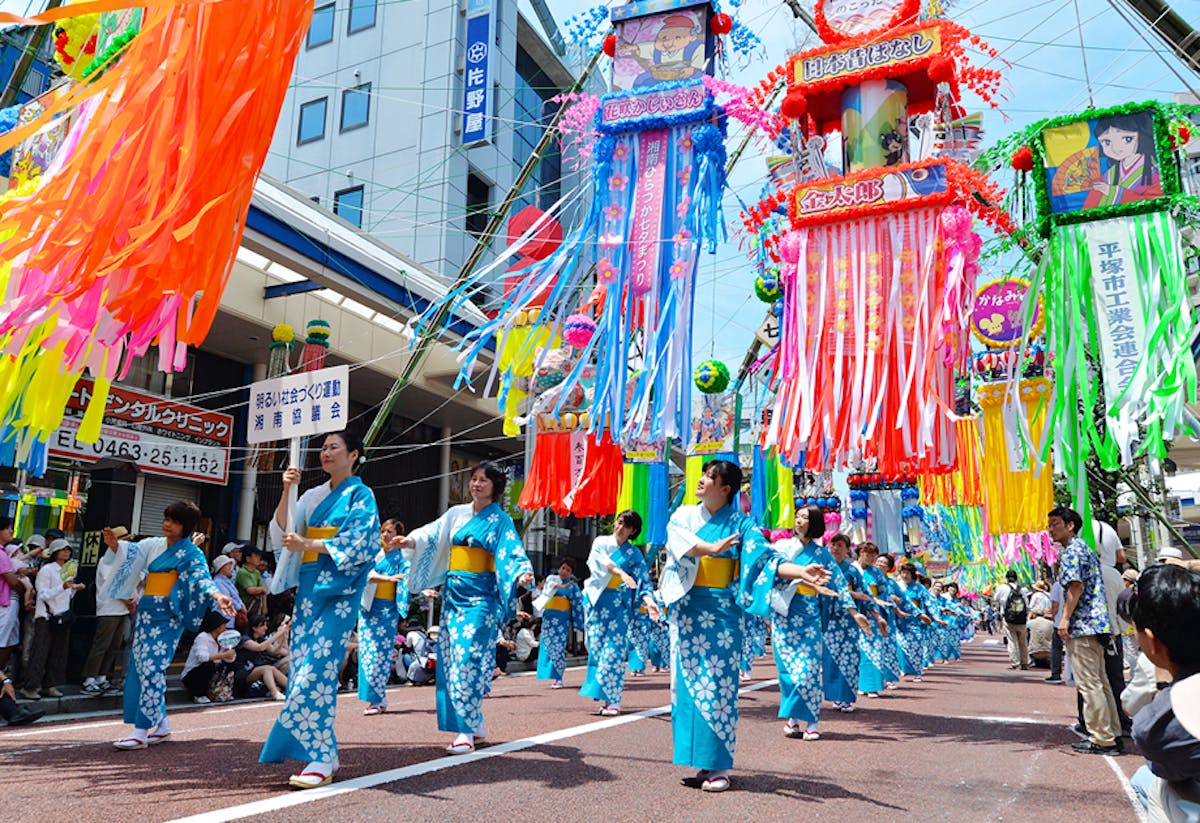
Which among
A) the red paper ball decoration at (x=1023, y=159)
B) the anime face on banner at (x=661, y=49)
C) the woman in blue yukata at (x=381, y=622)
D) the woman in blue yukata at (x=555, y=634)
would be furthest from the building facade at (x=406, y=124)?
the red paper ball decoration at (x=1023, y=159)

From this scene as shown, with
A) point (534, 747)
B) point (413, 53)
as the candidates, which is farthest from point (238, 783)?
point (413, 53)

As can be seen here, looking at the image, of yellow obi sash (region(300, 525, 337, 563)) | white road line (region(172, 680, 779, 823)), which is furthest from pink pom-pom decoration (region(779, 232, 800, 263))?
yellow obi sash (region(300, 525, 337, 563))

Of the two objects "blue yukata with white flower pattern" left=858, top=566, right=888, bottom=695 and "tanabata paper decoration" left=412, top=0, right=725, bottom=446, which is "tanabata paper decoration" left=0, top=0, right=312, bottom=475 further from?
"blue yukata with white flower pattern" left=858, top=566, right=888, bottom=695

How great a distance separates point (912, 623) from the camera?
13.0 m

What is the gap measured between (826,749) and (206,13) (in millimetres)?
5430

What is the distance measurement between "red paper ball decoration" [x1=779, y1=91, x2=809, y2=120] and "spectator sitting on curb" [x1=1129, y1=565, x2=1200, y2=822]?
618 cm

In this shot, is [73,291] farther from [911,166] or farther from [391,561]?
[911,166]

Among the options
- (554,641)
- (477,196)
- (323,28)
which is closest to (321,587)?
(554,641)

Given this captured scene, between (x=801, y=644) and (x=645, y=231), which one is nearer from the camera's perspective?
(x=801, y=644)

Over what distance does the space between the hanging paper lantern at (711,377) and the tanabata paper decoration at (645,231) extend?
197 inches

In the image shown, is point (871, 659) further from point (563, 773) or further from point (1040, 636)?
point (1040, 636)

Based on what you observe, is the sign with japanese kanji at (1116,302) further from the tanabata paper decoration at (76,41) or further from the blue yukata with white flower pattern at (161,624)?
the tanabata paper decoration at (76,41)

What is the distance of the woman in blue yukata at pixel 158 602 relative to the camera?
17.7 feet

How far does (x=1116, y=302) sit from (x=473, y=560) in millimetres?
4585
